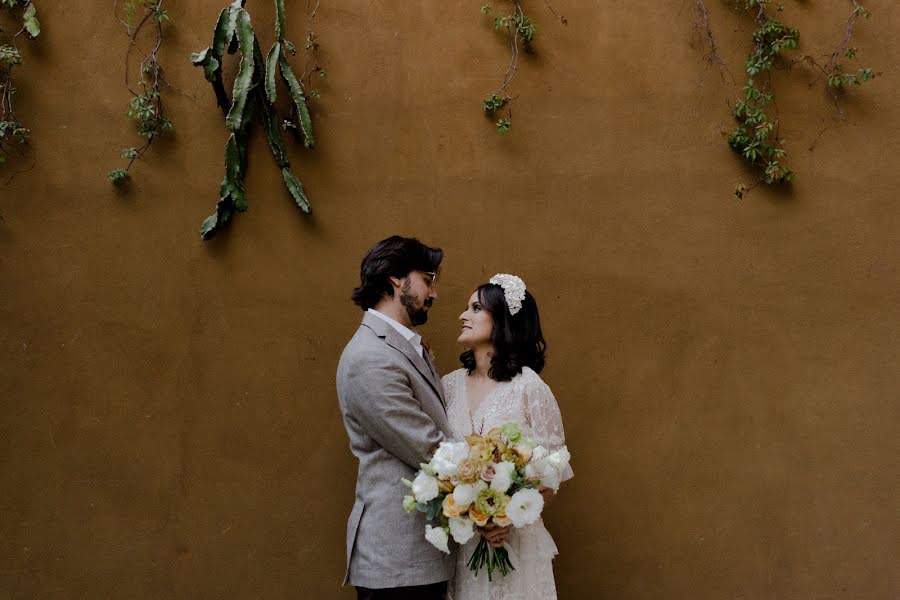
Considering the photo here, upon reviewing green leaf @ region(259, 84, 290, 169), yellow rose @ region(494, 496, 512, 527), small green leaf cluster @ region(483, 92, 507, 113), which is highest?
small green leaf cluster @ region(483, 92, 507, 113)

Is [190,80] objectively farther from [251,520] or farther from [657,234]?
[657,234]

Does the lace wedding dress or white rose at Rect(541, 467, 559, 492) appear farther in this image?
the lace wedding dress

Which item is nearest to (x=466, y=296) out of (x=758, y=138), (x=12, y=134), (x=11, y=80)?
(x=758, y=138)

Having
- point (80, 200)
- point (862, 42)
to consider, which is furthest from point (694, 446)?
point (80, 200)

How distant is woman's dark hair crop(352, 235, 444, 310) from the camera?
2.71 meters

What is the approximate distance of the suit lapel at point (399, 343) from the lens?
102 inches

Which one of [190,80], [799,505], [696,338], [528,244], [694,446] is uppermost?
[190,80]

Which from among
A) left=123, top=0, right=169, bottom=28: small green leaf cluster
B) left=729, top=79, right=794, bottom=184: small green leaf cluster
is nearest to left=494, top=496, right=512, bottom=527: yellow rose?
left=729, top=79, right=794, bottom=184: small green leaf cluster

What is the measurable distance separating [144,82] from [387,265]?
1639 millimetres

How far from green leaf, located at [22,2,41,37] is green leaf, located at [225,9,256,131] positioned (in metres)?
0.96

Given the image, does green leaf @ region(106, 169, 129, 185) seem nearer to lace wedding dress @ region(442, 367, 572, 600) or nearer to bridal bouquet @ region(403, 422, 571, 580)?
lace wedding dress @ region(442, 367, 572, 600)

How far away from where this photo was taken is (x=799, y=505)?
3244mm

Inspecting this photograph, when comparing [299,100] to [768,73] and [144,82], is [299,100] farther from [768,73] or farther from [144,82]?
[768,73]

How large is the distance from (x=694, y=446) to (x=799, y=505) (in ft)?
1.74
